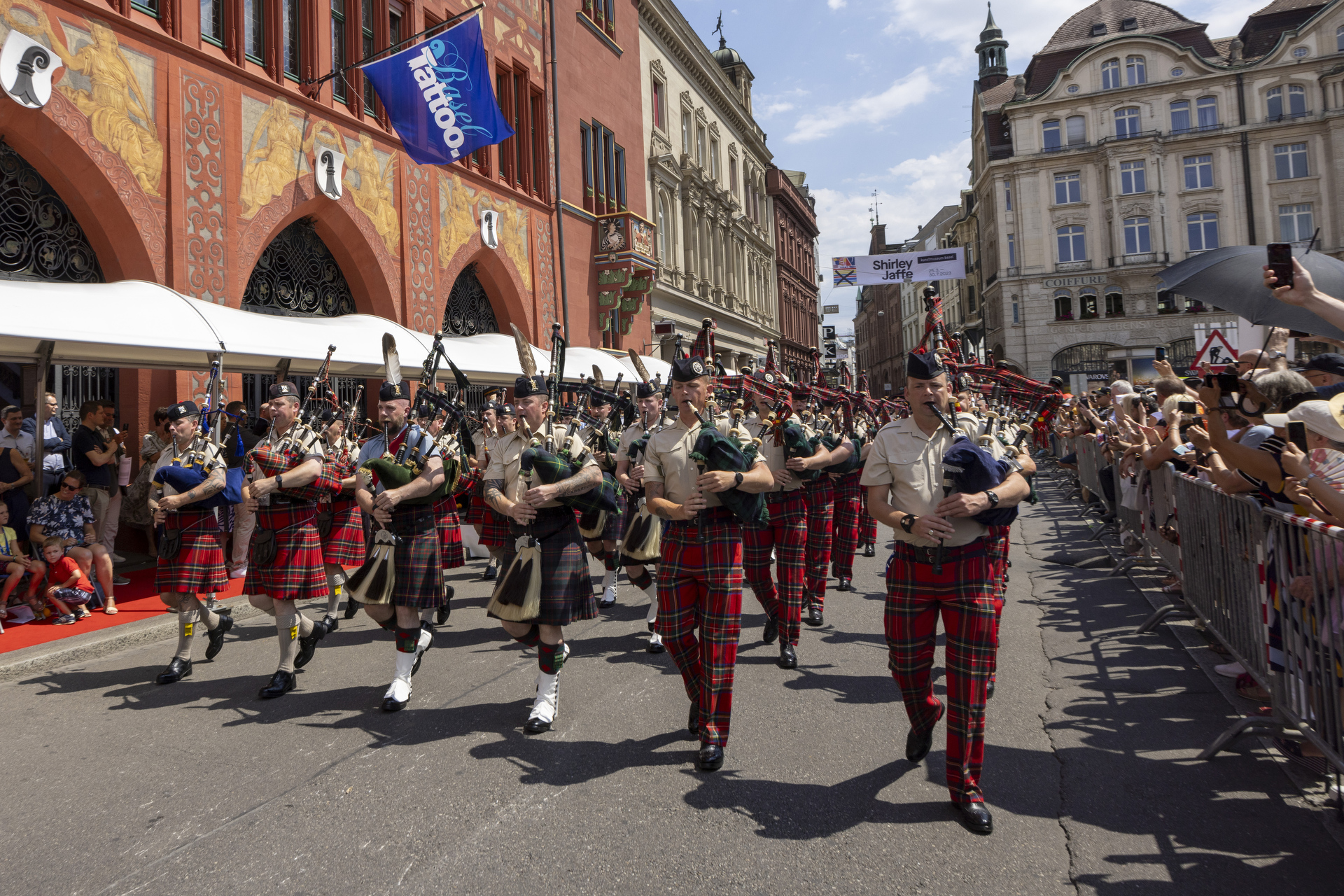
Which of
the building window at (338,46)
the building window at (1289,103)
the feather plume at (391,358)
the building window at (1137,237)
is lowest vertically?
the feather plume at (391,358)

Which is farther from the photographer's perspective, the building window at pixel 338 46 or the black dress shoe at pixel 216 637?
the building window at pixel 338 46

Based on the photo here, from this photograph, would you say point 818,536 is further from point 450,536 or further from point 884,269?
point 884,269

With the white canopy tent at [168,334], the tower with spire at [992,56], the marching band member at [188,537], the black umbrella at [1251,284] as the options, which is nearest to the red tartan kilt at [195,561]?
the marching band member at [188,537]

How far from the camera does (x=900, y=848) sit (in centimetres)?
322

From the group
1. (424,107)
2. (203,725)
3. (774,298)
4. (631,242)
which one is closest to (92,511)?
(203,725)

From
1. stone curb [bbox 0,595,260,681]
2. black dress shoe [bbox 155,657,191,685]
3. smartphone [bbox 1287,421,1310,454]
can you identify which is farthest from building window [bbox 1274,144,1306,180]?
black dress shoe [bbox 155,657,191,685]

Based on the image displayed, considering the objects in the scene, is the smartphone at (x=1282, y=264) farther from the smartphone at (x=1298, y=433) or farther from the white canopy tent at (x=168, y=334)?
the white canopy tent at (x=168, y=334)

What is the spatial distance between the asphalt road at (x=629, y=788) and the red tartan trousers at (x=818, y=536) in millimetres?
1028

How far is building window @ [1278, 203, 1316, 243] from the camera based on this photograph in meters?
41.9

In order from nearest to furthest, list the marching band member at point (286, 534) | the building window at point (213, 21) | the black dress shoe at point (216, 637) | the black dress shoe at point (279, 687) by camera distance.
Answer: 1. the black dress shoe at point (279, 687)
2. the marching band member at point (286, 534)
3. the black dress shoe at point (216, 637)
4. the building window at point (213, 21)

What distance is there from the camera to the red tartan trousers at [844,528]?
8.60 meters

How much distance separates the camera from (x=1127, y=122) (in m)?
44.0

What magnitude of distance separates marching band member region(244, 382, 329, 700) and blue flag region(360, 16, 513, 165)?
8.31 m

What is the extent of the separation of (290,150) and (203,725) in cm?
1053
